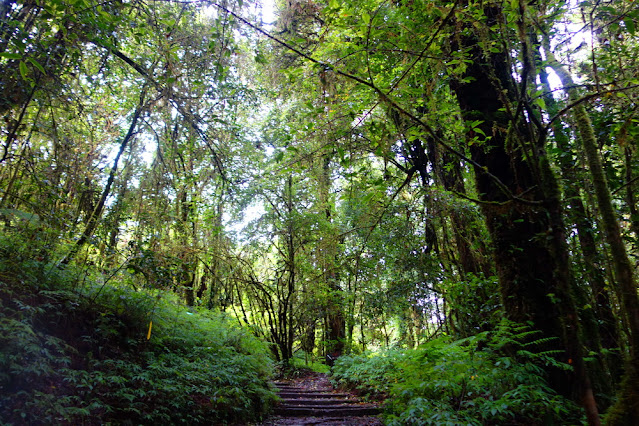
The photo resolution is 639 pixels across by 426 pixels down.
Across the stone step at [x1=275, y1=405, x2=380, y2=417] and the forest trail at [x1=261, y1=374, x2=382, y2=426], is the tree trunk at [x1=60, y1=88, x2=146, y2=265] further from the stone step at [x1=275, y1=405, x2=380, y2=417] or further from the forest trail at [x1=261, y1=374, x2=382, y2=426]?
the stone step at [x1=275, y1=405, x2=380, y2=417]

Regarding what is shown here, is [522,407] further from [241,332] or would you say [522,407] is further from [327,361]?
[327,361]

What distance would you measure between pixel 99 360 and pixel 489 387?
472 centimetres

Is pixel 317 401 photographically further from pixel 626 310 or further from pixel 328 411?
pixel 626 310

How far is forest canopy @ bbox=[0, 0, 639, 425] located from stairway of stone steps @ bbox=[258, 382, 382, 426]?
2.49ft

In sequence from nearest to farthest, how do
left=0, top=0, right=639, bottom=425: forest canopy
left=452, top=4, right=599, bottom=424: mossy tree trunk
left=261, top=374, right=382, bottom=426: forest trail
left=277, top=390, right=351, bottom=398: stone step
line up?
left=0, top=0, right=639, bottom=425: forest canopy
left=452, top=4, right=599, bottom=424: mossy tree trunk
left=261, top=374, right=382, bottom=426: forest trail
left=277, top=390, right=351, bottom=398: stone step

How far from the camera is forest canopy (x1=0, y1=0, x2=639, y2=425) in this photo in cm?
252

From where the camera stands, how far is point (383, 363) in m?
6.91

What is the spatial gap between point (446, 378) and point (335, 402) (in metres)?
3.51

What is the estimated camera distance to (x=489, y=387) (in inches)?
139

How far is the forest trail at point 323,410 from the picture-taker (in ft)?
17.6

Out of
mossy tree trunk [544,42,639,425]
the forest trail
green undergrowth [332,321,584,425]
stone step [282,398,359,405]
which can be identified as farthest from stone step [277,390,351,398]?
mossy tree trunk [544,42,639,425]

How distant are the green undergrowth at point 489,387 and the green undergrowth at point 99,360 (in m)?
2.68

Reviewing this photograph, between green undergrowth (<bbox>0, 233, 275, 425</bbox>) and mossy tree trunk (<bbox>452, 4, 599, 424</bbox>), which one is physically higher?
mossy tree trunk (<bbox>452, 4, 599, 424</bbox>)

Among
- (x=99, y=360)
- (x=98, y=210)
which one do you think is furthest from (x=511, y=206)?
(x=98, y=210)
